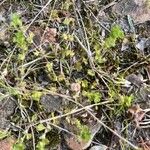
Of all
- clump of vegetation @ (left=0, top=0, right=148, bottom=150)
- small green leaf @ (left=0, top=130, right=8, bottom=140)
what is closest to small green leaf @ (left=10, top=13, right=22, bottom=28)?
clump of vegetation @ (left=0, top=0, right=148, bottom=150)

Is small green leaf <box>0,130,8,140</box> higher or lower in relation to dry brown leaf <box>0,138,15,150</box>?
higher

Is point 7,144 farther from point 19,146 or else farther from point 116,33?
point 116,33

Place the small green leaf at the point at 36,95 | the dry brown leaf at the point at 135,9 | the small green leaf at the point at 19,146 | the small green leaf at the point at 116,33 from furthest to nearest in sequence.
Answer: the dry brown leaf at the point at 135,9 → the small green leaf at the point at 116,33 → the small green leaf at the point at 36,95 → the small green leaf at the point at 19,146

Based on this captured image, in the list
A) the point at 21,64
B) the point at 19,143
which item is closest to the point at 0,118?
the point at 19,143

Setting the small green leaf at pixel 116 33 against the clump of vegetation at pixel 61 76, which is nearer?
the clump of vegetation at pixel 61 76

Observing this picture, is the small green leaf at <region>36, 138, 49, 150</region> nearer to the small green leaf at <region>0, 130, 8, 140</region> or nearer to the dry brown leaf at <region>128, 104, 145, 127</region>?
the small green leaf at <region>0, 130, 8, 140</region>

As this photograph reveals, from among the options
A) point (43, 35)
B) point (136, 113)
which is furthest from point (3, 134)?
point (136, 113)

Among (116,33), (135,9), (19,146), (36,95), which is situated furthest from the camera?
(135,9)

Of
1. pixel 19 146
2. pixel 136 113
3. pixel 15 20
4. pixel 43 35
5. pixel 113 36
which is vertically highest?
pixel 15 20

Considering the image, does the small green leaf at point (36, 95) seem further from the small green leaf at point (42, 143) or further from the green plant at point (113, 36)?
the green plant at point (113, 36)

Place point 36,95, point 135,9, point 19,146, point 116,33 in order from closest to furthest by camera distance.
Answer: point 19,146
point 36,95
point 116,33
point 135,9

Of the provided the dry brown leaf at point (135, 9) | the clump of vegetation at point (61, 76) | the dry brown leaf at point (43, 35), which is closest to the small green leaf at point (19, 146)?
the clump of vegetation at point (61, 76)
